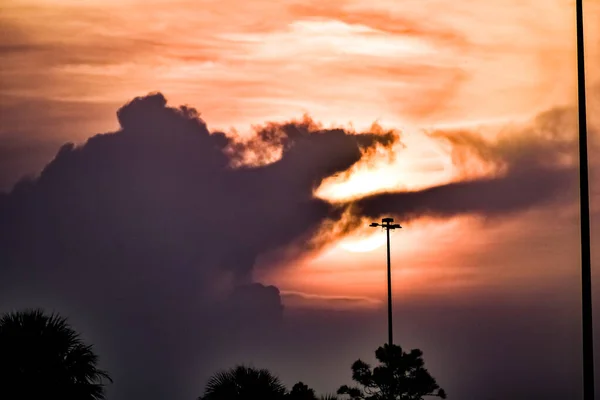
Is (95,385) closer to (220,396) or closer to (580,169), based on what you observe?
(220,396)

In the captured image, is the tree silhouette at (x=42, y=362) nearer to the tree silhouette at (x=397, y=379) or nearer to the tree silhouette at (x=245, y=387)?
the tree silhouette at (x=245, y=387)

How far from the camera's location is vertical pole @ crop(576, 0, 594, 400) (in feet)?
102

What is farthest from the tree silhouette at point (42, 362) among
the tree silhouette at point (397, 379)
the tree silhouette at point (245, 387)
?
the tree silhouette at point (397, 379)

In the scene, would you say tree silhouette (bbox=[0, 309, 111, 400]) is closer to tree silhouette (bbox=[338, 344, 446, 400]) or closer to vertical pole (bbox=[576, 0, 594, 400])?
vertical pole (bbox=[576, 0, 594, 400])

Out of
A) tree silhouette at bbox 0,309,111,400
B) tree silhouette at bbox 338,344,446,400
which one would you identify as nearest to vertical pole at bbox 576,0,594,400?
tree silhouette at bbox 0,309,111,400

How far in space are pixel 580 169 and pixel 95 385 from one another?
1435 cm

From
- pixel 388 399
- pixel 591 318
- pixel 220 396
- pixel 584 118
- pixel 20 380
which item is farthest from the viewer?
pixel 388 399

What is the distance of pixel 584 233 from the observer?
32.4 metres

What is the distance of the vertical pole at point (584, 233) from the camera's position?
3102cm

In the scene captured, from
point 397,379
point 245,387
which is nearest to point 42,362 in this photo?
point 245,387

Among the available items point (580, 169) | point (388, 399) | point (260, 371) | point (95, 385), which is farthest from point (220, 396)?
point (388, 399)

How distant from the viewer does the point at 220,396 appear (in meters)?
45.7

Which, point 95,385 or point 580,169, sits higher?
Result: point 580,169

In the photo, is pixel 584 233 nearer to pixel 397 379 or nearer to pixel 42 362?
pixel 42 362
